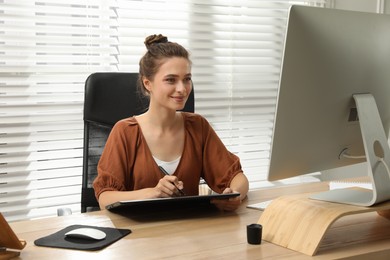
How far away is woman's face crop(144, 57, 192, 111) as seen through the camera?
6.18 ft

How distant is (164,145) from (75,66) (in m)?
0.96

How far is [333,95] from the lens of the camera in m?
1.42

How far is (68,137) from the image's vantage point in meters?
2.70

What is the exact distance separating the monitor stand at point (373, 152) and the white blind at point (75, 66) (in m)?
1.58

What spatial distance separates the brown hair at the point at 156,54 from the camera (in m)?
1.97

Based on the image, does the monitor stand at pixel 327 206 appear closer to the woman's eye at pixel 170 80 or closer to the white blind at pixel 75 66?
the woman's eye at pixel 170 80

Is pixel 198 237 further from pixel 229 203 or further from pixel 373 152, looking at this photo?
pixel 373 152

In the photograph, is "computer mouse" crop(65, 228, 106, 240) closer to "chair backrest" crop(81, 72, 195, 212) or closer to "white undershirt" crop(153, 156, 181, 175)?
"white undershirt" crop(153, 156, 181, 175)

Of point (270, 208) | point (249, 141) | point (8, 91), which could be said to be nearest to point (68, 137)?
point (8, 91)

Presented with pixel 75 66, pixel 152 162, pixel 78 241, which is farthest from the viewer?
pixel 75 66

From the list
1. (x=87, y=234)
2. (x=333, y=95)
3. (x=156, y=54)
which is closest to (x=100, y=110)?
(x=156, y=54)

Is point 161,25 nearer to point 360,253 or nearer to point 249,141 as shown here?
point 249,141

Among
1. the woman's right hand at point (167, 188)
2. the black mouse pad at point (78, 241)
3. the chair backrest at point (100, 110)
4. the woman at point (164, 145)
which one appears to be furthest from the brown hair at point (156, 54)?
the black mouse pad at point (78, 241)

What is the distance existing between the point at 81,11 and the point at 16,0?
1.00 feet
